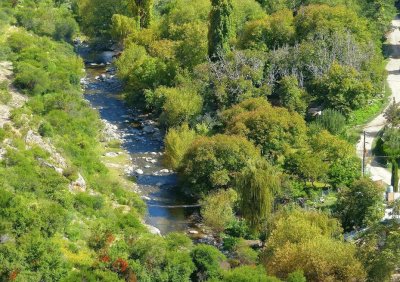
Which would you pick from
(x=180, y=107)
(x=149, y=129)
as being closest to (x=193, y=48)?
(x=149, y=129)

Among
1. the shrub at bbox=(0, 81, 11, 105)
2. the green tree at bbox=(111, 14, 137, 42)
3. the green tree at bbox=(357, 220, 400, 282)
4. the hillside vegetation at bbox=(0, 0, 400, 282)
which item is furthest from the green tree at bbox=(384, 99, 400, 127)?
the green tree at bbox=(111, 14, 137, 42)

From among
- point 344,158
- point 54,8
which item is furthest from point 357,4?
point 54,8

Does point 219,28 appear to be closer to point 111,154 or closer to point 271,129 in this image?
point 111,154

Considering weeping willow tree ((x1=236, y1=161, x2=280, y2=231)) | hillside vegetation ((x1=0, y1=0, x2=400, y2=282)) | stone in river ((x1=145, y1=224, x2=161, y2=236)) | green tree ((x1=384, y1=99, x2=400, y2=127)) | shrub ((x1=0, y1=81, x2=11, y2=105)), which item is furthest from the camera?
shrub ((x1=0, y1=81, x2=11, y2=105))

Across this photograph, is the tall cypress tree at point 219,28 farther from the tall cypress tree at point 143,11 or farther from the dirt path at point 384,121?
the tall cypress tree at point 143,11

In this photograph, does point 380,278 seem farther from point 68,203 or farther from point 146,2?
point 146,2

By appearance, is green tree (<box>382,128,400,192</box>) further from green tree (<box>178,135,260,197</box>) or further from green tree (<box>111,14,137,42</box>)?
green tree (<box>111,14,137,42</box>)
